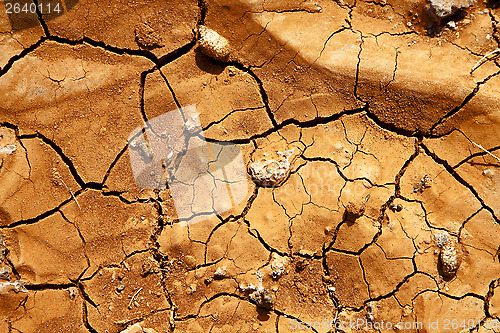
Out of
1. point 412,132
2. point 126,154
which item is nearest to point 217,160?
point 126,154

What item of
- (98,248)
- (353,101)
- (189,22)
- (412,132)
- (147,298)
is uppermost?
(189,22)

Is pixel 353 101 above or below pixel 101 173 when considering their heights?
above

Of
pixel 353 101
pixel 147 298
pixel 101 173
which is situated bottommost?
pixel 147 298

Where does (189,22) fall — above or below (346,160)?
above

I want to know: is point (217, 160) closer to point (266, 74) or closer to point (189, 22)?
point (266, 74)

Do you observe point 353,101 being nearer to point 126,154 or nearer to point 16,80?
point 126,154

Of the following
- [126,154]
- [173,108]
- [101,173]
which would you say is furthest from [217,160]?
[101,173]
